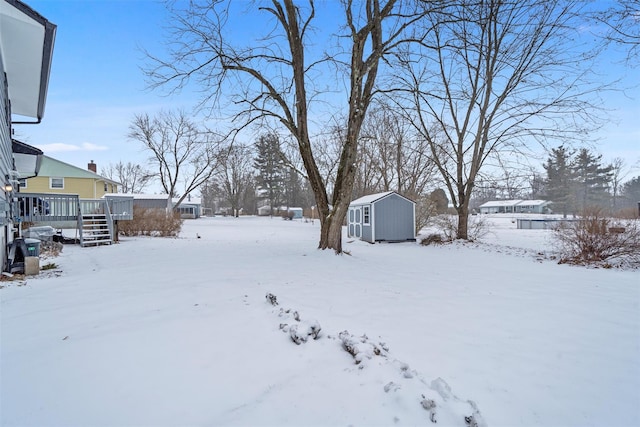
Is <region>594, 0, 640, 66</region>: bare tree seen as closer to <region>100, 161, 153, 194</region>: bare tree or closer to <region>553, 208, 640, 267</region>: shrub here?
<region>553, 208, 640, 267</region>: shrub

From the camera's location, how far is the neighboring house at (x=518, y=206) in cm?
4412

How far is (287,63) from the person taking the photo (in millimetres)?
8492

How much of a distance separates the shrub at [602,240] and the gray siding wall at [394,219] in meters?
6.43

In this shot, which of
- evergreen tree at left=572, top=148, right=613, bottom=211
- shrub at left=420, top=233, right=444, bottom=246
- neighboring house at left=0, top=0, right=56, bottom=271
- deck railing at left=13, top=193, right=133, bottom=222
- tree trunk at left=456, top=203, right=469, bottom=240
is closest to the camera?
neighboring house at left=0, top=0, right=56, bottom=271

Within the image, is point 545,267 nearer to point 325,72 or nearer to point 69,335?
point 325,72

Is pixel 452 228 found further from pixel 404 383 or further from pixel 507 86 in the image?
pixel 404 383

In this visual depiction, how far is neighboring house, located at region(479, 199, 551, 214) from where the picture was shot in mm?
44116

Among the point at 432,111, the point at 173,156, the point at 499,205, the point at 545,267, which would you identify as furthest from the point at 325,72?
the point at 499,205

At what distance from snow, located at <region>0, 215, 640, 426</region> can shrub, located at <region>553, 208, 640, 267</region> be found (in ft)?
9.31

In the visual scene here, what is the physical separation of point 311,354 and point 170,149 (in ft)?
105

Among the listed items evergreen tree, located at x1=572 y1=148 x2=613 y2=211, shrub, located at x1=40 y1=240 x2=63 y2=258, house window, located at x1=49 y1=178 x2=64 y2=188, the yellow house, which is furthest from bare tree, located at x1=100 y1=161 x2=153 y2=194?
evergreen tree, located at x1=572 y1=148 x2=613 y2=211

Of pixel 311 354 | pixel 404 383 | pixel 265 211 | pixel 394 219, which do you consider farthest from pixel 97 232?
pixel 265 211

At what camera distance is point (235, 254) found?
8.03 metres

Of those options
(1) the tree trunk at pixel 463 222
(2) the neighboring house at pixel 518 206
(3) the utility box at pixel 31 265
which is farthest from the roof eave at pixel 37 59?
(2) the neighboring house at pixel 518 206
